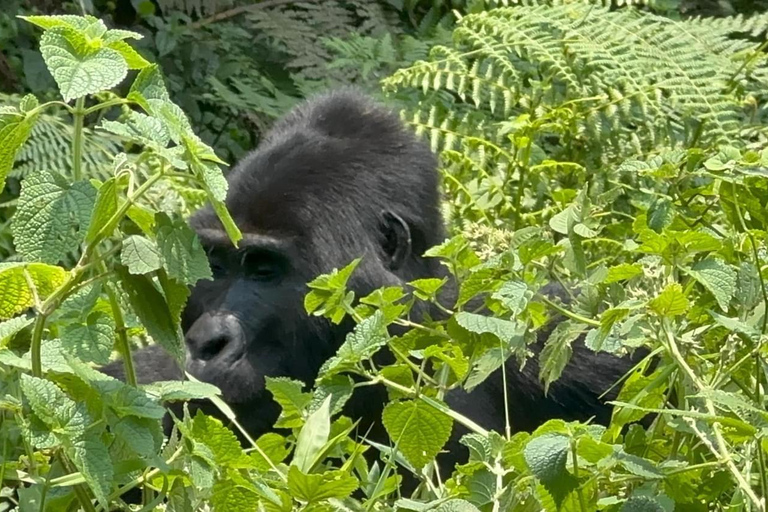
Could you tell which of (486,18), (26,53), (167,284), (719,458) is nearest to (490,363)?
(719,458)

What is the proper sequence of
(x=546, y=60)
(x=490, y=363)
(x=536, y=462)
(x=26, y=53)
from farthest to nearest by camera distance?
(x=26, y=53) → (x=546, y=60) → (x=490, y=363) → (x=536, y=462)

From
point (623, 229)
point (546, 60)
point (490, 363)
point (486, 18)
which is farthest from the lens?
point (486, 18)

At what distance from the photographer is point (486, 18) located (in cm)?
262

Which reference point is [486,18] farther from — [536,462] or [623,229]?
[536,462]

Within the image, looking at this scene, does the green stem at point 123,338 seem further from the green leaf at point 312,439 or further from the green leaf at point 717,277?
the green leaf at point 717,277

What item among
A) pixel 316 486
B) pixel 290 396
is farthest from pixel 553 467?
pixel 290 396

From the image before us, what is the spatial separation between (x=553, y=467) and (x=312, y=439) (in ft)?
0.59

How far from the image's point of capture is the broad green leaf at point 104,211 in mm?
753

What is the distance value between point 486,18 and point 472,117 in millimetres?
215

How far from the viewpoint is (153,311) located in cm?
82

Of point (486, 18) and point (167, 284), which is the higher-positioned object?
point (167, 284)

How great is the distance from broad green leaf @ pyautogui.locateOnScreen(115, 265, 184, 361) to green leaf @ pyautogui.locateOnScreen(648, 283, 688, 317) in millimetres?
349

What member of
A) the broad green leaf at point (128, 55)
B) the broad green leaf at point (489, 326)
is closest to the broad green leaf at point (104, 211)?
the broad green leaf at point (128, 55)

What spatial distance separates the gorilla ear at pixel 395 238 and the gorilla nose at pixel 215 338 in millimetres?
290
